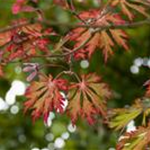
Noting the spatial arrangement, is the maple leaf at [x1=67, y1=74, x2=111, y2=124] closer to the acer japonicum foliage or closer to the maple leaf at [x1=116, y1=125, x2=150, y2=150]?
the acer japonicum foliage

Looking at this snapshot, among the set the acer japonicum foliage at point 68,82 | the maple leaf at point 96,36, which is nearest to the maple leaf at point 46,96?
the acer japonicum foliage at point 68,82

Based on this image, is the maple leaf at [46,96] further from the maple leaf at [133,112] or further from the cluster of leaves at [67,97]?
the maple leaf at [133,112]

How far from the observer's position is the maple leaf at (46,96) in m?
1.18

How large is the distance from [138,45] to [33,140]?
788 mm

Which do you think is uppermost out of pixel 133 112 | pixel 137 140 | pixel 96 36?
pixel 96 36

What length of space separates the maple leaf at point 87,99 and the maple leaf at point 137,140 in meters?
0.10

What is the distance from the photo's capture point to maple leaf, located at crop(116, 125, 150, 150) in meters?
1.13

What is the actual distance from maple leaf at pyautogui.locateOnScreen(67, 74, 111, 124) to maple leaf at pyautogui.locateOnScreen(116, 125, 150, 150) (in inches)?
4.1

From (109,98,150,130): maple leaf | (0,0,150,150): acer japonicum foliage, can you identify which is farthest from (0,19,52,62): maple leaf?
(109,98,150,130): maple leaf

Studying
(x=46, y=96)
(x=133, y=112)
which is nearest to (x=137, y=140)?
(x=133, y=112)

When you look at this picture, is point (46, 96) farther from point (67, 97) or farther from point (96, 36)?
point (96, 36)

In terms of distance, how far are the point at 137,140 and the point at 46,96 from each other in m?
0.24

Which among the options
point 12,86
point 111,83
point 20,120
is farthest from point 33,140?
point 111,83

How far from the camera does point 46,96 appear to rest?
1.21 m
